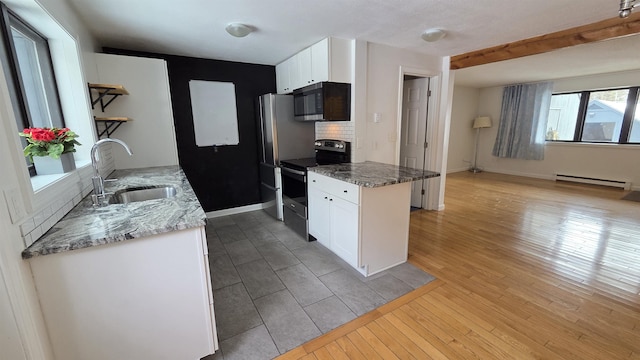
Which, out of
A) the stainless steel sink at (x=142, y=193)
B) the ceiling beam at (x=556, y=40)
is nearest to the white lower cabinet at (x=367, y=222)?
the stainless steel sink at (x=142, y=193)

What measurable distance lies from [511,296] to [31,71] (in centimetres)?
392

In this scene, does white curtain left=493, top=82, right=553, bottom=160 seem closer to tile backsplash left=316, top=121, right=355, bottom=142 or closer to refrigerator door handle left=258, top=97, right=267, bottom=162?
tile backsplash left=316, top=121, right=355, bottom=142

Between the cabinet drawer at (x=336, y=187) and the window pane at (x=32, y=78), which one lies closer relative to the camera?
the window pane at (x=32, y=78)

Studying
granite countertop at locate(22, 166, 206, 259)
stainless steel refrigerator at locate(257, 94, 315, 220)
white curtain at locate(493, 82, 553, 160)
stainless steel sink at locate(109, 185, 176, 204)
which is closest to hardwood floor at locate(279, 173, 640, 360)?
granite countertop at locate(22, 166, 206, 259)

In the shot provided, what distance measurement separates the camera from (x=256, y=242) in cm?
312

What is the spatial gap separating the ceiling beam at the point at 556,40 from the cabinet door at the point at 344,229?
2.96 metres

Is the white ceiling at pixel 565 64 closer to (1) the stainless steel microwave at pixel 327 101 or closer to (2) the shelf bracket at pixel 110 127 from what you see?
(1) the stainless steel microwave at pixel 327 101

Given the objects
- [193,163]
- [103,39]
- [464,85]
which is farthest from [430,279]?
[464,85]

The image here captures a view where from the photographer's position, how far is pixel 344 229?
246 cm

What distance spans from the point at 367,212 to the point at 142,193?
75.5 inches

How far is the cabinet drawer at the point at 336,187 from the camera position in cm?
226

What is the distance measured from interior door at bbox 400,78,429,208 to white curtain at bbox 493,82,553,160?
4.33 meters

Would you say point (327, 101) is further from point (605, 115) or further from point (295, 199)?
point (605, 115)

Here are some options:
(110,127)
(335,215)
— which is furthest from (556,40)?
(110,127)
